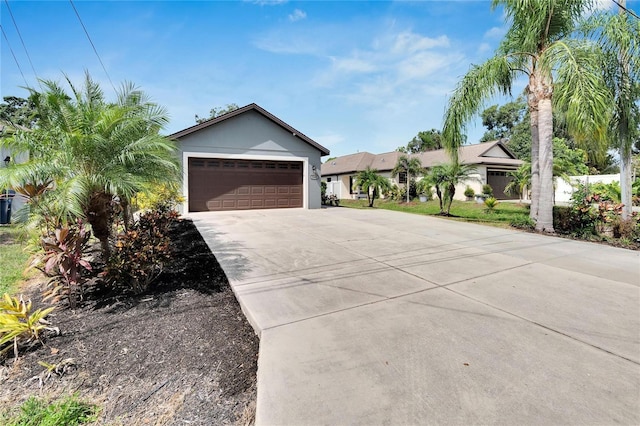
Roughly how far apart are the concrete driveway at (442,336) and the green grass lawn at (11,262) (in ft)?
10.2

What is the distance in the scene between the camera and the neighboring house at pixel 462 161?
67.4 ft

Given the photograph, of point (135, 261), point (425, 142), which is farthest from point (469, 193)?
point (425, 142)

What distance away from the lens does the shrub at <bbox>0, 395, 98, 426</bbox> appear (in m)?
1.96

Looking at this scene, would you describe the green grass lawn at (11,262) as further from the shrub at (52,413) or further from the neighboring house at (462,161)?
the neighboring house at (462,161)

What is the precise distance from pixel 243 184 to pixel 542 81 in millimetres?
12611

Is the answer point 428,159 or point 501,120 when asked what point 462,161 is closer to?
point 428,159

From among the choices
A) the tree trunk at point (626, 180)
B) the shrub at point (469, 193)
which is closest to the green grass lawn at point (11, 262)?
the tree trunk at point (626, 180)

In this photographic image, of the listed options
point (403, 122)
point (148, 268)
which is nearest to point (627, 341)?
point (148, 268)

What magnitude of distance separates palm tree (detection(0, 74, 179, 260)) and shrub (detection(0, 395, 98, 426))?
6.86 feet

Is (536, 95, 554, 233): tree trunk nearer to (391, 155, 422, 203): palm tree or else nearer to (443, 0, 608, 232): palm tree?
(443, 0, 608, 232): palm tree

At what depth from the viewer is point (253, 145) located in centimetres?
1527

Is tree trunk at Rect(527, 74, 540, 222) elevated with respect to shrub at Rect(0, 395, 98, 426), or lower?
elevated

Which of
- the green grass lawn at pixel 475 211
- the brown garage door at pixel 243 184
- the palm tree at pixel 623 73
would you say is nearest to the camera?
the palm tree at pixel 623 73

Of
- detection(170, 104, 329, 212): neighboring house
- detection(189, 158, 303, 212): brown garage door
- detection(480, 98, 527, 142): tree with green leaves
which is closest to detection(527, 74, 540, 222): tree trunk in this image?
detection(170, 104, 329, 212): neighboring house
